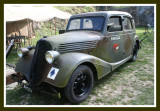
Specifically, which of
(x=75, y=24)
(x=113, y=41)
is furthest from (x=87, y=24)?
(x=113, y=41)

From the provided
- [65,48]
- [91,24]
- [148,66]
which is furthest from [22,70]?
[148,66]

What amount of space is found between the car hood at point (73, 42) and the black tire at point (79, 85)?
20.2 inches

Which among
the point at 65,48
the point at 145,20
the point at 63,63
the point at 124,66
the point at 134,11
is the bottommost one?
the point at 124,66

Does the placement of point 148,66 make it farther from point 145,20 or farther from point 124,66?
point 145,20

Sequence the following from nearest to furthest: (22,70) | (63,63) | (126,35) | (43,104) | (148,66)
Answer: (63,63) → (43,104) → (22,70) → (126,35) → (148,66)

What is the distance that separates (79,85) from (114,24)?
230cm

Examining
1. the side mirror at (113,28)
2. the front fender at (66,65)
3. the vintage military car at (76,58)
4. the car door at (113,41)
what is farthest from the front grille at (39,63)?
the side mirror at (113,28)

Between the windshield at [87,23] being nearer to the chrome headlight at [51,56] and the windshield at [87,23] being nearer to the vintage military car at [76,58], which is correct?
the vintage military car at [76,58]

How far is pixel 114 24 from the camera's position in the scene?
13.5 feet

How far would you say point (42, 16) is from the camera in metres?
9.92

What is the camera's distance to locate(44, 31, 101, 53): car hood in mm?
2808

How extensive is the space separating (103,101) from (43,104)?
1240 millimetres

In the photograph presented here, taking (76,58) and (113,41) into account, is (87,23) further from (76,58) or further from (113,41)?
(76,58)

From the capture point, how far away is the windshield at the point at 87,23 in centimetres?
373
